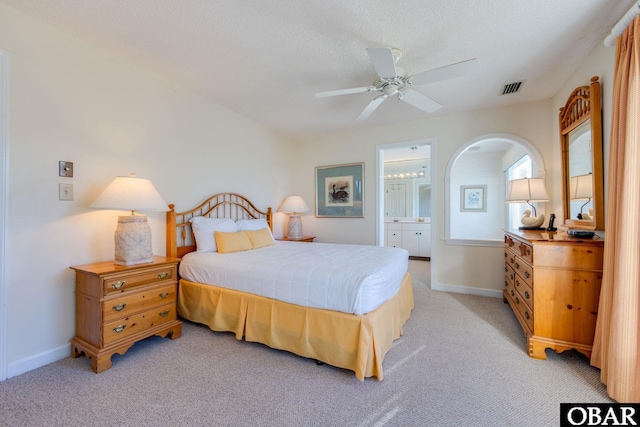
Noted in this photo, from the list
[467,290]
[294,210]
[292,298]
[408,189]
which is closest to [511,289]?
[467,290]

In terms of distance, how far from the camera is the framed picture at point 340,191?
4.56m

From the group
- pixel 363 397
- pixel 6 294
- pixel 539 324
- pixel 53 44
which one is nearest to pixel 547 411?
pixel 539 324

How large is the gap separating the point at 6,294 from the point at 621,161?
13.8 feet

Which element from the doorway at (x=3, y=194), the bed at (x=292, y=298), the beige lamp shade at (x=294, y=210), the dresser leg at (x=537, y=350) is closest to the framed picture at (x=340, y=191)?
the beige lamp shade at (x=294, y=210)

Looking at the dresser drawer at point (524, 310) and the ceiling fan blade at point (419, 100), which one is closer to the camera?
the dresser drawer at point (524, 310)

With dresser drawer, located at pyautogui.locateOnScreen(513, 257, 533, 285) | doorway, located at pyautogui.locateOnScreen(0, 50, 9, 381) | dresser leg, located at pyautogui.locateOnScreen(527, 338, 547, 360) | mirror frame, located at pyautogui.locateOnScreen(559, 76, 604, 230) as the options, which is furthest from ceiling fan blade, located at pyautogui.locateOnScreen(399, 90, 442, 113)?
doorway, located at pyautogui.locateOnScreen(0, 50, 9, 381)

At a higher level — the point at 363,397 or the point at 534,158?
the point at 534,158

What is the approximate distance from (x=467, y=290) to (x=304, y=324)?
2831 millimetres

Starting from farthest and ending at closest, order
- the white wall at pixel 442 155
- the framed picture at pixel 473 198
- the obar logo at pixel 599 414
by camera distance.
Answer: the framed picture at pixel 473 198 < the white wall at pixel 442 155 < the obar logo at pixel 599 414

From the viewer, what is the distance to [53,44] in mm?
2084

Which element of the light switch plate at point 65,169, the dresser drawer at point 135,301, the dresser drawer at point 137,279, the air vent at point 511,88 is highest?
the air vent at point 511,88

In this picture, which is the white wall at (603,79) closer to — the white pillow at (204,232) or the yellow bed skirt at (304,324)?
the yellow bed skirt at (304,324)

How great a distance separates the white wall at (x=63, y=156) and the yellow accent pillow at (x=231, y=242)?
23.4 inches

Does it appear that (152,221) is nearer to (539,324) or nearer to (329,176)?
(329,176)
